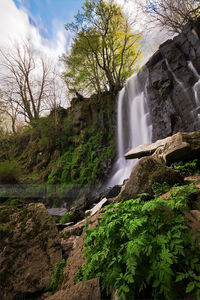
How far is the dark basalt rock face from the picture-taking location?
26.5ft

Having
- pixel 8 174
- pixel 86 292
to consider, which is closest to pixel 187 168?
pixel 86 292

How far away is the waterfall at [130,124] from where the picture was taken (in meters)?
10.2

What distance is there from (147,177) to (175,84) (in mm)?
A: 7801

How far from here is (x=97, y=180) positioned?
11.1 m

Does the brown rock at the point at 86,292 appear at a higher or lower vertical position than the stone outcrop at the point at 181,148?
lower

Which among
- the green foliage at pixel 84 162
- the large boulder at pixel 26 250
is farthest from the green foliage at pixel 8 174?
the large boulder at pixel 26 250

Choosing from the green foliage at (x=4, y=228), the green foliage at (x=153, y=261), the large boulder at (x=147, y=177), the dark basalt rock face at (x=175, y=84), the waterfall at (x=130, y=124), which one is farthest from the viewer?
the waterfall at (x=130, y=124)

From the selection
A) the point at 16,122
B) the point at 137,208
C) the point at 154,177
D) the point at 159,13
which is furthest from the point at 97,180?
the point at 16,122

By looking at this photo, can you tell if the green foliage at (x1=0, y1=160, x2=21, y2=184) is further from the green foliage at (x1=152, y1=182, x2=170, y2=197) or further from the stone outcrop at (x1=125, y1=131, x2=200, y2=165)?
the green foliage at (x1=152, y1=182, x2=170, y2=197)

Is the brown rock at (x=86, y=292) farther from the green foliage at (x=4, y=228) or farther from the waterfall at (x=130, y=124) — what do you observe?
the waterfall at (x=130, y=124)

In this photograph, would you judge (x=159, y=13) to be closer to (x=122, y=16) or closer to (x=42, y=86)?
(x=122, y=16)

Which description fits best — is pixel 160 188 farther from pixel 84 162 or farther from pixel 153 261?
pixel 84 162

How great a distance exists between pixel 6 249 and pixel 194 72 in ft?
35.2

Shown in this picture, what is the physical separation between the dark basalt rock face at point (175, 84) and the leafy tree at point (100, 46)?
556 cm
